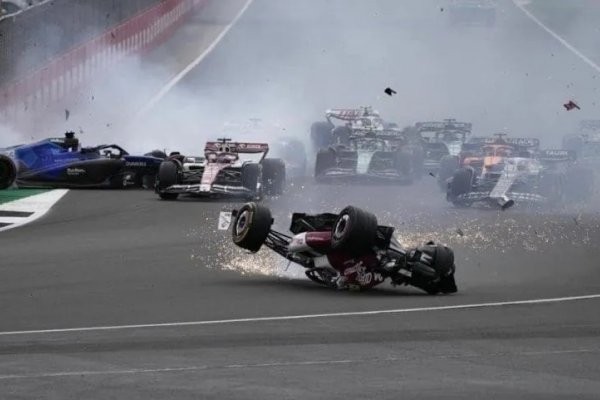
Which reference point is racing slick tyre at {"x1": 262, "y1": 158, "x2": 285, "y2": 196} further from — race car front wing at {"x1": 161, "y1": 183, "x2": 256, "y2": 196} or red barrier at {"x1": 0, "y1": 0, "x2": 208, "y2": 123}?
red barrier at {"x1": 0, "y1": 0, "x2": 208, "y2": 123}

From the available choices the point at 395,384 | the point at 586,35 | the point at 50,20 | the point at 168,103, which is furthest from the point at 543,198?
the point at 586,35

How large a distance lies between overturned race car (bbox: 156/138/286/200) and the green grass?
2224mm

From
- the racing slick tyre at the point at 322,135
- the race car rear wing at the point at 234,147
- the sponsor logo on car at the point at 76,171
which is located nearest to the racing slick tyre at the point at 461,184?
the race car rear wing at the point at 234,147

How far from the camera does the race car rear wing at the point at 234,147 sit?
29.8m

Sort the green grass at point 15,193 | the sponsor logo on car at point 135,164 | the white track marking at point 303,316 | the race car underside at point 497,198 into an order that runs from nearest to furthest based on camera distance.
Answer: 1. the white track marking at point 303,316
2. the green grass at point 15,193
3. the race car underside at point 497,198
4. the sponsor logo on car at point 135,164

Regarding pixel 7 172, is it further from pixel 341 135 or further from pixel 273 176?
pixel 341 135

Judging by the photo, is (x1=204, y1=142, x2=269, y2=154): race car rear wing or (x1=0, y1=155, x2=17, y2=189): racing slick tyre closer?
(x1=0, y1=155, x2=17, y2=189): racing slick tyre

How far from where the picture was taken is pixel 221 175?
28625mm

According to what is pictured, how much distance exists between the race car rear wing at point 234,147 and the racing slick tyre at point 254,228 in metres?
12.6

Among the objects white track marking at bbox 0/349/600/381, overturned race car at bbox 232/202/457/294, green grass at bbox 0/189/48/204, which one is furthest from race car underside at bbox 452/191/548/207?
white track marking at bbox 0/349/600/381

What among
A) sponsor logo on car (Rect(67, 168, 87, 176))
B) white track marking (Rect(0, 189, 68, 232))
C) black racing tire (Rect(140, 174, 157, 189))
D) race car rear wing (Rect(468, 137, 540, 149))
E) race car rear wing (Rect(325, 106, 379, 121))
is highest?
race car rear wing (Rect(325, 106, 379, 121))

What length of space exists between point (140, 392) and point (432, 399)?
5.62ft

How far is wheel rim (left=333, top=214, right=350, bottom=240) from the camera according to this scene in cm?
1589

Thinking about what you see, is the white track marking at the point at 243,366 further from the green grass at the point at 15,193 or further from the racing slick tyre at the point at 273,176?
the racing slick tyre at the point at 273,176
